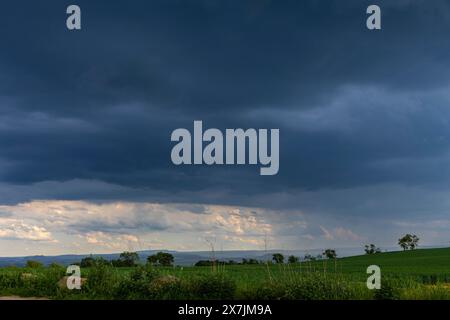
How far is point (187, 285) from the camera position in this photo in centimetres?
1816

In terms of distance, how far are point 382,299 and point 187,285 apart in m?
6.22

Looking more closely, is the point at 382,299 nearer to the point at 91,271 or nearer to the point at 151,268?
the point at 151,268

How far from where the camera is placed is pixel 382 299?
16.8 m
